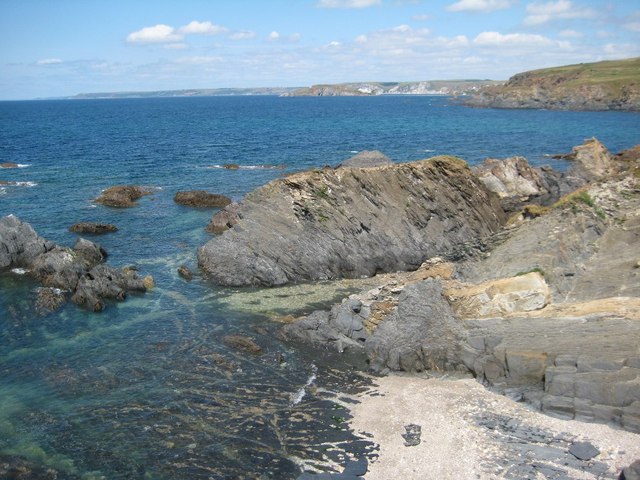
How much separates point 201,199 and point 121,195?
8865 mm

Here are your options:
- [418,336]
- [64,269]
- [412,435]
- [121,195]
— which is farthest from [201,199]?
[412,435]

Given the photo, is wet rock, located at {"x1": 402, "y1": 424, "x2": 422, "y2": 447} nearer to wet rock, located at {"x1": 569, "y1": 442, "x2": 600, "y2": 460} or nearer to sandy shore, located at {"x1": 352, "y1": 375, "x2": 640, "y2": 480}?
sandy shore, located at {"x1": 352, "y1": 375, "x2": 640, "y2": 480}

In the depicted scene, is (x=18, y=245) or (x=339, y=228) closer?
(x=339, y=228)

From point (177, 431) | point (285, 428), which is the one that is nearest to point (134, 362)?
point (177, 431)

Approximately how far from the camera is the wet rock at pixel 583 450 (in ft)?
67.3

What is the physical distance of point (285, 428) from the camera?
23328mm

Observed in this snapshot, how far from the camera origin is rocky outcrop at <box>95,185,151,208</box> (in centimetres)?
6047

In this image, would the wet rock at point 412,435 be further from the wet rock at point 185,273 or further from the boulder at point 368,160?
the boulder at point 368,160

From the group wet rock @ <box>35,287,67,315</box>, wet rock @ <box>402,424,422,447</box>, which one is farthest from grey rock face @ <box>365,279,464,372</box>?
wet rock @ <box>35,287,67,315</box>

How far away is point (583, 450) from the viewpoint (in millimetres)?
20766

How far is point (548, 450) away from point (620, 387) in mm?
4243

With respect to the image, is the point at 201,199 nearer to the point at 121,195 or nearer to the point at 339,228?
the point at 121,195

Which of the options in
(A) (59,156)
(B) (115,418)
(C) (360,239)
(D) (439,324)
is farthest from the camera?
(A) (59,156)

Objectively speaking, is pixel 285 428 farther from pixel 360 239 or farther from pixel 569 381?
pixel 360 239
